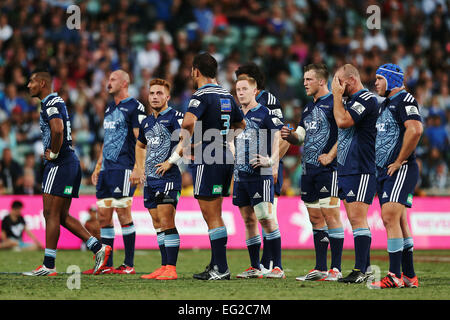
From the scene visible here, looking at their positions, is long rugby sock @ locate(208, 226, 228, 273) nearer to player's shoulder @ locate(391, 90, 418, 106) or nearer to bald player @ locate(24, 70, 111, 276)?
bald player @ locate(24, 70, 111, 276)

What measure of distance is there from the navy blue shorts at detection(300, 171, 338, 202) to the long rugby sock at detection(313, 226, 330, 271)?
1.50 feet

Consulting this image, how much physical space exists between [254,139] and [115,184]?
2.31 meters

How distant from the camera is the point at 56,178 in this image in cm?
1005

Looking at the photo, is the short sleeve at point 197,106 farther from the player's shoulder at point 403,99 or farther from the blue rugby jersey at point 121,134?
the player's shoulder at point 403,99

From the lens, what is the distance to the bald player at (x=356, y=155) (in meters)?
8.77

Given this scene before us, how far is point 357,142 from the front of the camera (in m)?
8.93

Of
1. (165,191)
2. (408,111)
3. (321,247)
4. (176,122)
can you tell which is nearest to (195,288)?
(165,191)

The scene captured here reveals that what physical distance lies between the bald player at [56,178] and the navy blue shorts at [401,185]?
3.92 meters

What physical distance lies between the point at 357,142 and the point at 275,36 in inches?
579

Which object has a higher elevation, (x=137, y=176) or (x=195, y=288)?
(x=137, y=176)

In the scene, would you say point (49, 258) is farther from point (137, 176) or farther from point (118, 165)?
point (118, 165)

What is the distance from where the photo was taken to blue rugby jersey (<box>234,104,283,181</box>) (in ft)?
32.3

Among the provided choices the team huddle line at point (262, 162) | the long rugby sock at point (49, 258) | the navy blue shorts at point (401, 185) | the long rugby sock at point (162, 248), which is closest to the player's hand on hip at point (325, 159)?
the team huddle line at point (262, 162)
